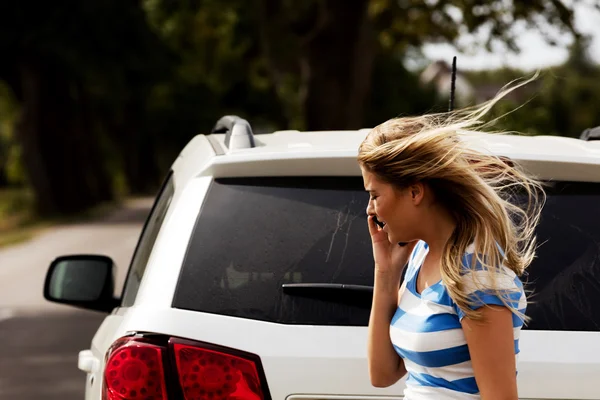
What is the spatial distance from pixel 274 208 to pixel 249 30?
3716 centimetres

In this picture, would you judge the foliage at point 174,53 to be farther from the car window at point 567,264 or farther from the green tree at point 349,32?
the car window at point 567,264

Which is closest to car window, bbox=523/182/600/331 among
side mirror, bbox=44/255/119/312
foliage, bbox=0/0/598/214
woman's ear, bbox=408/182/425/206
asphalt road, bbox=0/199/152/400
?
woman's ear, bbox=408/182/425/206

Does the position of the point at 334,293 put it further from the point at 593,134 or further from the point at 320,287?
the point at 593,134

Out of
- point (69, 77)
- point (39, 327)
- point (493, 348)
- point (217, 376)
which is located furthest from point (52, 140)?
point (493, 348)

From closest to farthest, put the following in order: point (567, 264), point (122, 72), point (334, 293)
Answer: point (334, 293) < point (567, 264) < point (122, 72)

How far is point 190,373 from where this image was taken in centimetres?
278

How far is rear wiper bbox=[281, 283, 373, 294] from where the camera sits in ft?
9.63

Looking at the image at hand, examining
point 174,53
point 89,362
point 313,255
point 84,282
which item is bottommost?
point 89,362

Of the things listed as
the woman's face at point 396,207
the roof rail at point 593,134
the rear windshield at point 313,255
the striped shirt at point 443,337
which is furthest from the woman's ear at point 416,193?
the roof rail at point 593,134

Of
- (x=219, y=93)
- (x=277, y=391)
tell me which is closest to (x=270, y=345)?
(x=277, y=391)

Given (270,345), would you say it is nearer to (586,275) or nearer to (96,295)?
(586,275)

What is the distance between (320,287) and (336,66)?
843 inches

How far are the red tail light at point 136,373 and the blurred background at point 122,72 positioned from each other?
0.95 m

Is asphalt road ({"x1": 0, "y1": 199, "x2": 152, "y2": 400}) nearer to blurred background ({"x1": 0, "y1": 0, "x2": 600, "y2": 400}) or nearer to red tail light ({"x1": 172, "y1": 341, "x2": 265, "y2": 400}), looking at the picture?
blurred background ({"x1": 0, "y1": 0, "x2": 600, "y2": 400})
